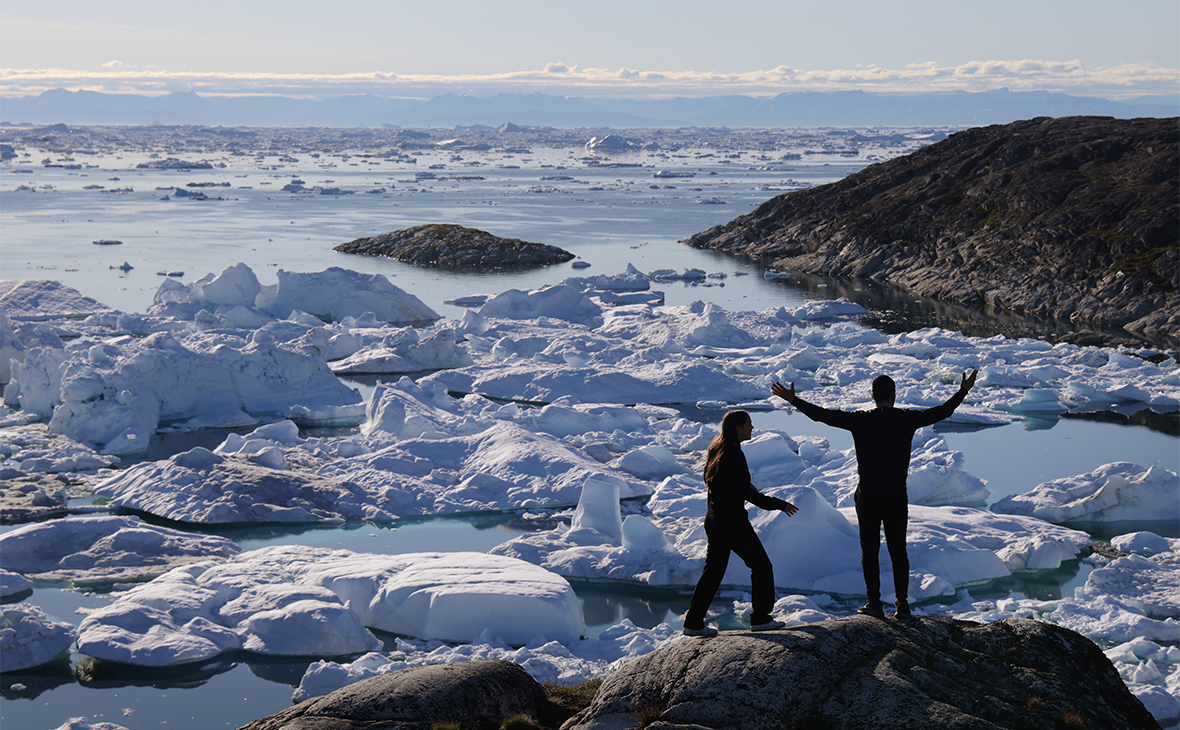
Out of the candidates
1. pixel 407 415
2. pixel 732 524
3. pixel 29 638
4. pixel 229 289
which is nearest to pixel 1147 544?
pixel 732 524

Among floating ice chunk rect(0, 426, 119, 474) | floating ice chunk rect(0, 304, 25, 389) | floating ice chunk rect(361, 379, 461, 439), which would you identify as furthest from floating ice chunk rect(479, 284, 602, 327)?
floating ice chunk rect(0, 426, 119, 474)

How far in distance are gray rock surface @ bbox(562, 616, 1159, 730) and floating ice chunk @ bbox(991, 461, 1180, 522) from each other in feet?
33.3

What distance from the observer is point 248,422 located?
70.3 feet

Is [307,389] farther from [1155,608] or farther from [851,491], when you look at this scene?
[1155,608]

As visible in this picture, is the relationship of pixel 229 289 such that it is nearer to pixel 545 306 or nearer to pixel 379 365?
pixel 379 365

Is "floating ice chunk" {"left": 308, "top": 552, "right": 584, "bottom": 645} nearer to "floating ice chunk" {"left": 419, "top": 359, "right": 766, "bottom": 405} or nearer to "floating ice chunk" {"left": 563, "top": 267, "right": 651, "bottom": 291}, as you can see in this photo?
"floating ice chunk" {"left": 419, "top": 359, "right": 766, "bottom": 405}

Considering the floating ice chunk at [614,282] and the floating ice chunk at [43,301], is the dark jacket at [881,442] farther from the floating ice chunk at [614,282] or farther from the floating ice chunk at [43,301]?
the floating ice chunk at [614,282]

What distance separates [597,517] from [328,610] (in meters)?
4.43

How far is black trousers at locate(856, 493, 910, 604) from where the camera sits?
6.39m

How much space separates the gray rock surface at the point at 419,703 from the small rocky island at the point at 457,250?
4127 cm

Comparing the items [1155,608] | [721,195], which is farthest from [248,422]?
[721,195]

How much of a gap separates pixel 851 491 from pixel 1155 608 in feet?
16.0

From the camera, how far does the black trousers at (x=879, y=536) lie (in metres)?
6.39

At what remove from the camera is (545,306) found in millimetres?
33156
